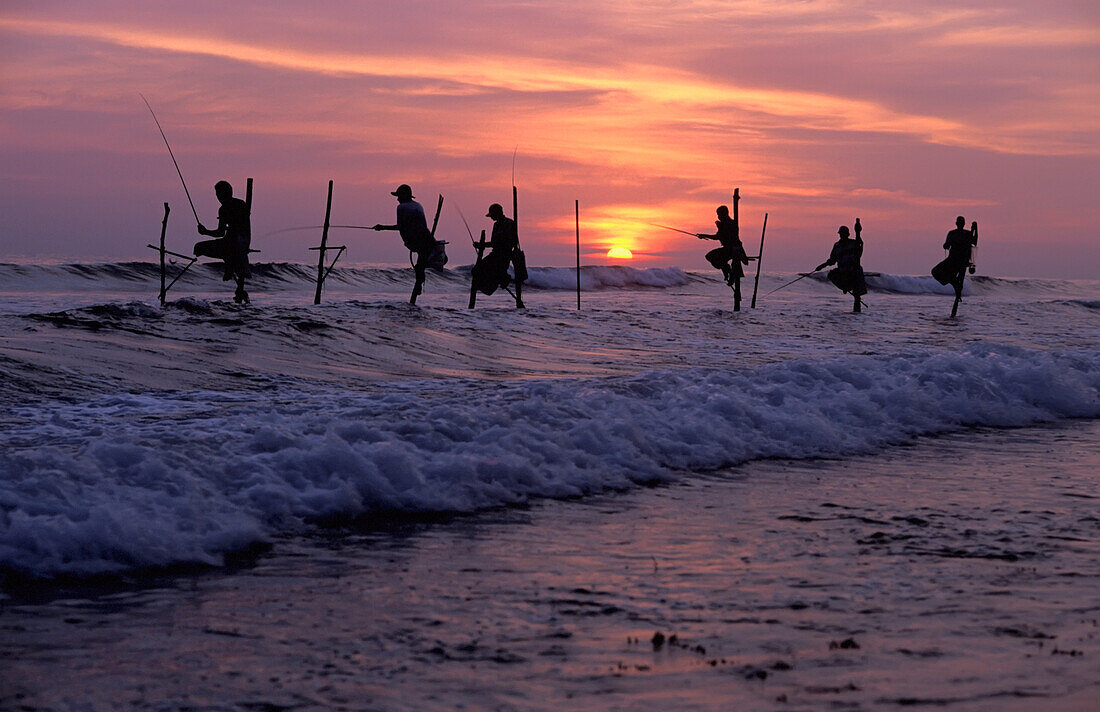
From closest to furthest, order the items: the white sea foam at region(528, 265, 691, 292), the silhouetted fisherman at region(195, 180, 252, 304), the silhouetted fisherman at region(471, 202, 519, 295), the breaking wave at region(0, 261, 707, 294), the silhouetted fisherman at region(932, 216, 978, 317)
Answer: the silhouetted fisherman at region(195, 180, 252, 304) → the silhouetted fisherman at region(471, 202, 519, 295) → the silhouetted fisherman at region(932, 216, 978, 317) → the breaking wave at region(0, 261, 707, 294) → the white sea foam at region(528, 265, 691, 292)

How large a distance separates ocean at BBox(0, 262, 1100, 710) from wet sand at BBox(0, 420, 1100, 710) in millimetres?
17

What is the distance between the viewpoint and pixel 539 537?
5.55m

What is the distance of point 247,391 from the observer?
33.8 feet

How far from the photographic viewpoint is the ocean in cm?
350

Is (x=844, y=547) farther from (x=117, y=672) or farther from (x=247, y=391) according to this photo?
(x=247, y=391)

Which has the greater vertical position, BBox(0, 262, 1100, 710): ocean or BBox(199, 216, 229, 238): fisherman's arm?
BBox(199, 216, 229, 238): fisherman's arm

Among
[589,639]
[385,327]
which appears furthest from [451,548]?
[385,327]

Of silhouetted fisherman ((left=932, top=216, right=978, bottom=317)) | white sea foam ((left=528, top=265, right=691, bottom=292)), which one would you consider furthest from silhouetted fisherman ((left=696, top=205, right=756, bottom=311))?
white sea foam ((left=528, top=265, right=691, bottom=292))

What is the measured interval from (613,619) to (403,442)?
128 inches

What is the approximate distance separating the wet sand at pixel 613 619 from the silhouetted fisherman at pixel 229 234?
14155mm

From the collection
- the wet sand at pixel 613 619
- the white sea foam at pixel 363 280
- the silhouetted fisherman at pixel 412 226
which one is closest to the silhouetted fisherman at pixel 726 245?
the silhouetted fisherman at pixel 412 226

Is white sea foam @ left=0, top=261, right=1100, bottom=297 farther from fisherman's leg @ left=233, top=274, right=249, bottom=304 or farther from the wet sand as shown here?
the wet sand

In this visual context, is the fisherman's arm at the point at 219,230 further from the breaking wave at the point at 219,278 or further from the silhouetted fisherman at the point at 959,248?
the breaking wave at the point at 219,278

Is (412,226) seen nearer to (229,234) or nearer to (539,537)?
(229,234)
